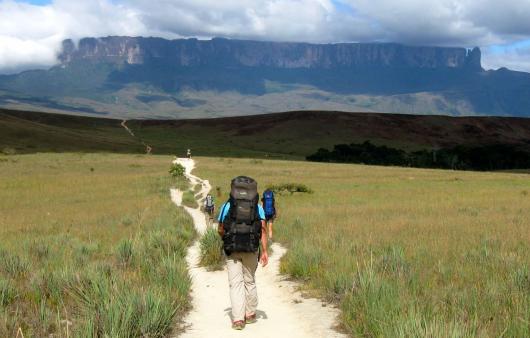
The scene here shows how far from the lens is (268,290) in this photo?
34.8ft

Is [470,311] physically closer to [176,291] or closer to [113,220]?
[176,291]

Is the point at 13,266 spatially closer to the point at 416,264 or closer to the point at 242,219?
the point at 242,219

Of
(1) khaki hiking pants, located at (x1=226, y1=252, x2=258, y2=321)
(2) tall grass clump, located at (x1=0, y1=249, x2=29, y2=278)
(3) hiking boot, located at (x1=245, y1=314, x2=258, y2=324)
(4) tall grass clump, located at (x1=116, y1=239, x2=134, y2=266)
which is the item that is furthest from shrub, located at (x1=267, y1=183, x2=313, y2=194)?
(3) hiking boot, located at (x1=245, y1=314, x2=258, y2=324)

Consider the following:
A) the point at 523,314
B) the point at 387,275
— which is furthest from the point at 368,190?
the point at 523,314

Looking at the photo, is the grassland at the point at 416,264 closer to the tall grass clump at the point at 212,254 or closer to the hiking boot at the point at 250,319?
the hiking boot at the point at 250,319

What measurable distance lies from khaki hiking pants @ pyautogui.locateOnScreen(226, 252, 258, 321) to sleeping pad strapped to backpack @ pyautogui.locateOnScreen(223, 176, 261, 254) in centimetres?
24

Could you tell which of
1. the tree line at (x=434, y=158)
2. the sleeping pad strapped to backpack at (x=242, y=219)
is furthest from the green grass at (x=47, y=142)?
the sleeping pad strapped to backpack at (x=242, y=219)

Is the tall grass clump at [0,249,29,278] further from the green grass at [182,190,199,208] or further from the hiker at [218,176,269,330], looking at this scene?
the green grass at [182,190,199,208]

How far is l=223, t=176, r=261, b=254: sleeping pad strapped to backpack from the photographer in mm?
8023

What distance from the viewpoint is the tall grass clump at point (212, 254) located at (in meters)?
12.7

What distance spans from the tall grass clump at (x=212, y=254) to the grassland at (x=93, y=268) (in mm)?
689

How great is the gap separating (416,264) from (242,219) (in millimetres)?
4403

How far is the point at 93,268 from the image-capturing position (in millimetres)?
9672

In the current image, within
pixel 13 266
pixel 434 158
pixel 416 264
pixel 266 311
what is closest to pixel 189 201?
pixel 13 266
